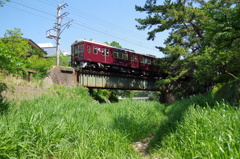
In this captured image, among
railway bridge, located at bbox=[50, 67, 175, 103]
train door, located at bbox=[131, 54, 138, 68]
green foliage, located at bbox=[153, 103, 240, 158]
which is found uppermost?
train door, located at bbox=[131, 54, 138, 68]

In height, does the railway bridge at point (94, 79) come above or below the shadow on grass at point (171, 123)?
above

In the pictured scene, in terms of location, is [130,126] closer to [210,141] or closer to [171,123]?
[171,123]

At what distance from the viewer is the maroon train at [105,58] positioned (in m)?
16.2

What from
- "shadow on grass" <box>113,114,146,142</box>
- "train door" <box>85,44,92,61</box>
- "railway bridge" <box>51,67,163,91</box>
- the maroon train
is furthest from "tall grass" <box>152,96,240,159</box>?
the maroon train

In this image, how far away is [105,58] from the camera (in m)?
17.3

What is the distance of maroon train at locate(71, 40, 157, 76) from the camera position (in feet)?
53.1

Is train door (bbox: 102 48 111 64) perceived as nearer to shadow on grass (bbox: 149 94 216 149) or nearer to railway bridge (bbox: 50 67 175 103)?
railway bridge (bbox: 50 67 175 103)

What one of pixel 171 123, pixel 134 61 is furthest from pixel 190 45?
pixel 171 123

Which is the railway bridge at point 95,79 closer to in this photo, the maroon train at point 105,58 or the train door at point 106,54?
the maroon train at point 105,58

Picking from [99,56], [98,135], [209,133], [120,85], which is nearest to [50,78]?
[99,56]

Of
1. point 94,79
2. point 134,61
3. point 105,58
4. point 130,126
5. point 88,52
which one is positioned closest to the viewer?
point 130,126

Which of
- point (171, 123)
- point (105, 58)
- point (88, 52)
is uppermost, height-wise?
point (88, 52)

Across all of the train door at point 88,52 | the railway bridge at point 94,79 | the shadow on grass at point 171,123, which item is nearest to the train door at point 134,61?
the railway bridge at point 94,79

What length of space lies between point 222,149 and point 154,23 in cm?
1597
